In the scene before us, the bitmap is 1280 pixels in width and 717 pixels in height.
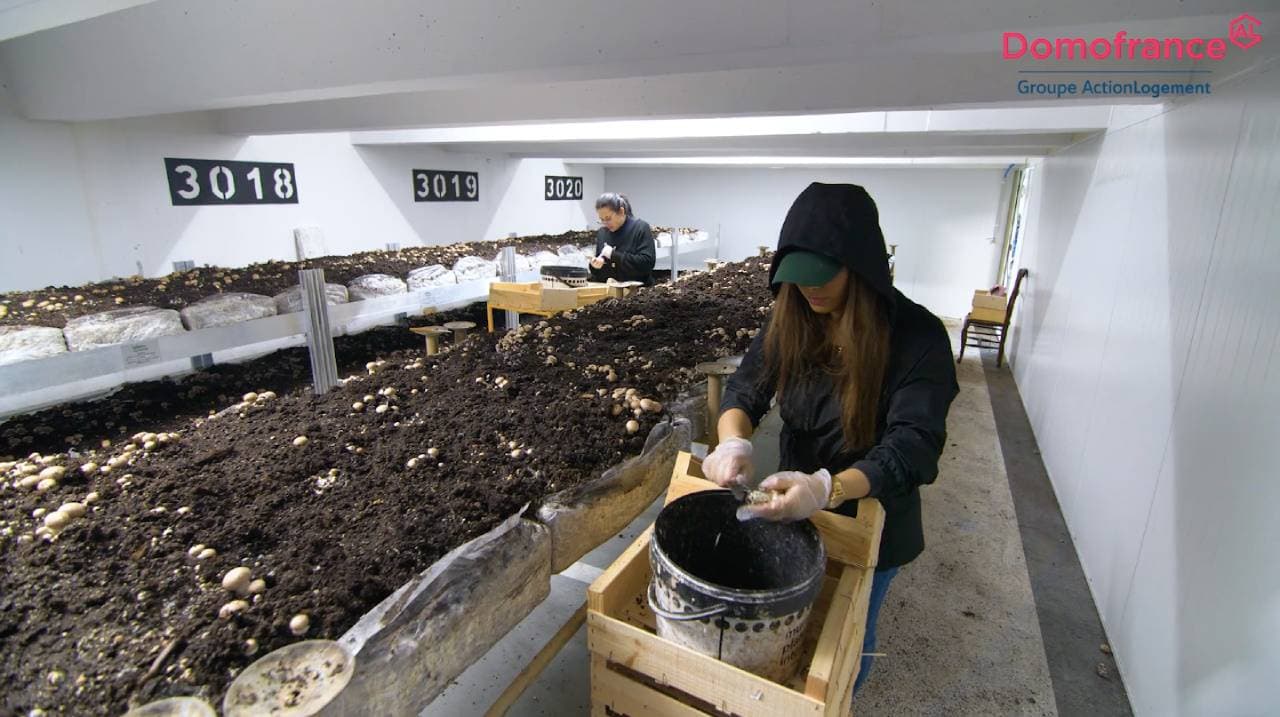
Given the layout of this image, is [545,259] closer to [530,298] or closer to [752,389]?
[530,298]

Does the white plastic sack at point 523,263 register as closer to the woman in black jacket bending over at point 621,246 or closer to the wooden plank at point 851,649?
the woman in black jacket bending over at point 621,246

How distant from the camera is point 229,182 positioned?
15.6ft

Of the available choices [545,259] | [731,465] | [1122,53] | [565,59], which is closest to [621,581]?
[731,465]

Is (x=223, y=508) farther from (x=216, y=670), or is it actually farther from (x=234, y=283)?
(x=234, y=283)

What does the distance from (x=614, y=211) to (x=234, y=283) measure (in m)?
2.79

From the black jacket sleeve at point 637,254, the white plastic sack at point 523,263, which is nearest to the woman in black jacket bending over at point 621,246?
the black jacket sleeve at point 637,254

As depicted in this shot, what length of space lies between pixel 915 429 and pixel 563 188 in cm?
893

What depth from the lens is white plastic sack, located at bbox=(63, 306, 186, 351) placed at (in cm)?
273

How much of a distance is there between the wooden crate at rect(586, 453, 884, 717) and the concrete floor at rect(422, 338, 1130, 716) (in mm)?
973

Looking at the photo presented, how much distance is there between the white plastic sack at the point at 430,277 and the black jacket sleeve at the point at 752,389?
11.2 feet

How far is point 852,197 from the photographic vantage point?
1309 millimetres

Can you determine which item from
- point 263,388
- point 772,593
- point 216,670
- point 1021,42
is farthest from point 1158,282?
point 263,388

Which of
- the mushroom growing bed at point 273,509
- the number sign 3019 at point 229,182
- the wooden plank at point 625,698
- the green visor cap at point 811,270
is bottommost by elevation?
the wooden plank at point 625,698

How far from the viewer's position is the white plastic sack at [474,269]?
16.1 feet
